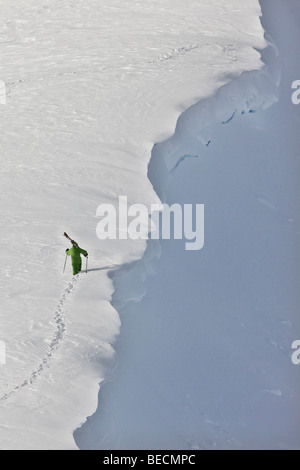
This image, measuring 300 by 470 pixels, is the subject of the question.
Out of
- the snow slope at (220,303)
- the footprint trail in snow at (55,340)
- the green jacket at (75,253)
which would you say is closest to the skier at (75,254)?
the green jacket at (75,253)

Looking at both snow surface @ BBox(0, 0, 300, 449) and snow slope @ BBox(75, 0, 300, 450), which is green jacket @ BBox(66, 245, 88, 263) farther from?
snow slope @ BBox(75, 0, 300, 450)

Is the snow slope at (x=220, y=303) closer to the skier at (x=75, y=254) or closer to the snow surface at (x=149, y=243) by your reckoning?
the snow surface at (x=149, y=243)

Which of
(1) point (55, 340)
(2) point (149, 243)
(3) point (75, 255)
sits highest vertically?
(2) point (149, 243)

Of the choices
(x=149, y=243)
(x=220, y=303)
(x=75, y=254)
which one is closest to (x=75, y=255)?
(x=75, y=254)

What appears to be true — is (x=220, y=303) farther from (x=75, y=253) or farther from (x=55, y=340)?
(x=55, y=340)
